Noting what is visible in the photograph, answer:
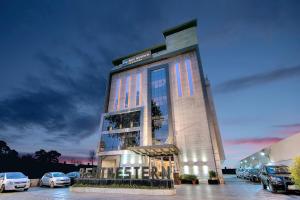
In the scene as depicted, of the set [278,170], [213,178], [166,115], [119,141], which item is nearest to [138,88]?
[166,115]

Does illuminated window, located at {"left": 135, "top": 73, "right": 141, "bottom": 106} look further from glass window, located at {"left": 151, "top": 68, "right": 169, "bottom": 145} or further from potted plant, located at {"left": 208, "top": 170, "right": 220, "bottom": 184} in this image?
potted plant, located at {"left": 208, "top": 170, "right": 220, "bottom": 184}

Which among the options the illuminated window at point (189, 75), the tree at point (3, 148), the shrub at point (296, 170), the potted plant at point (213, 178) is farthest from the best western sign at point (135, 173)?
the tree at point (3, 148)

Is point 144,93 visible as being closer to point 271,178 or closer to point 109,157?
point 109,157

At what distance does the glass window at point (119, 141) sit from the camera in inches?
1266

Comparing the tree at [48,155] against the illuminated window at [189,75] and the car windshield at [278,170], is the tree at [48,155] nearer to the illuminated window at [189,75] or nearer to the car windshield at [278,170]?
the illuminated window at [189,75]

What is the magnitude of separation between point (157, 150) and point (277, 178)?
16993 millimetres

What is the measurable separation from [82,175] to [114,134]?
60.3 ft

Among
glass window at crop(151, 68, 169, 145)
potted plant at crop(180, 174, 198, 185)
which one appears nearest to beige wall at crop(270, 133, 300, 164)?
potted plant at crop(180, 174, 198, 185)

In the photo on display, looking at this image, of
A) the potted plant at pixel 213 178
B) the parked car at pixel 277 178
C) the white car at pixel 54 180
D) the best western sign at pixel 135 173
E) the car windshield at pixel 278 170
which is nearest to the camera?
the parked car at pixel 277 178

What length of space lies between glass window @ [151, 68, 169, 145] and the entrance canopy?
2.67 metres

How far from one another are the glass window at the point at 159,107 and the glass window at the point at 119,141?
3614mm

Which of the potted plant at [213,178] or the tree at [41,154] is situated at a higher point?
the tree at [41,154]

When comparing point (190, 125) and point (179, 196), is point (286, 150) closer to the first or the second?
point (190, 125)

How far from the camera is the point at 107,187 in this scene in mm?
13570
